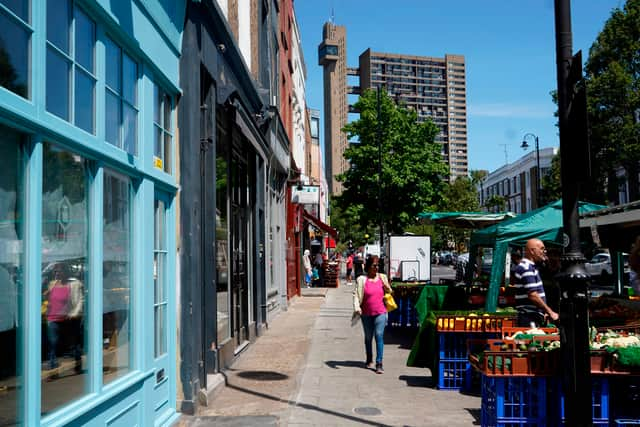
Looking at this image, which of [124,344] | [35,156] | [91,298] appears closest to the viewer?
[35,156]

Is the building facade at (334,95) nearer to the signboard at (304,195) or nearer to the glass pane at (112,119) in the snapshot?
the signboard at (304,195)

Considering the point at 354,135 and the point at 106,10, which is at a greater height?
the point at 354,135

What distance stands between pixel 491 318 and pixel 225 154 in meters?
4.96

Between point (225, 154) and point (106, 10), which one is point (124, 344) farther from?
point (225, 154)

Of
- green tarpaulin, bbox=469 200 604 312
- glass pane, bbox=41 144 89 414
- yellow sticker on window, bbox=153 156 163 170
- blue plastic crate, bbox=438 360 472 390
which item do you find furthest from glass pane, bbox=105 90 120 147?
green tarpaulin, bbox=469 200 604 312

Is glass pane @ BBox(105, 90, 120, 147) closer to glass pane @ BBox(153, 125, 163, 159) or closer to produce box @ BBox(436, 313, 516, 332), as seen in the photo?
glass pane @ BBox(153, 125, 163, 159)

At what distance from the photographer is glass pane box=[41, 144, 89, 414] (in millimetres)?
4223

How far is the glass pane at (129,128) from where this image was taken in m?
5.88

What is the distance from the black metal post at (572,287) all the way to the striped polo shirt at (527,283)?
2.95m

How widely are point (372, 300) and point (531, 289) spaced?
2.96 meters

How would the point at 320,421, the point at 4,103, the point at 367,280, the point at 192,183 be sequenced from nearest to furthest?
the point at 4,103
the point at 320,421
the point at 192,183
the point at 367,280

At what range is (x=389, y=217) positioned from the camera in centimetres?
3819

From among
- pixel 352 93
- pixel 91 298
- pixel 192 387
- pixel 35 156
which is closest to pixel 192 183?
pixel 192 387

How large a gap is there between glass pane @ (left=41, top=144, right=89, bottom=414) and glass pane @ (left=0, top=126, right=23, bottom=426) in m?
0.38
